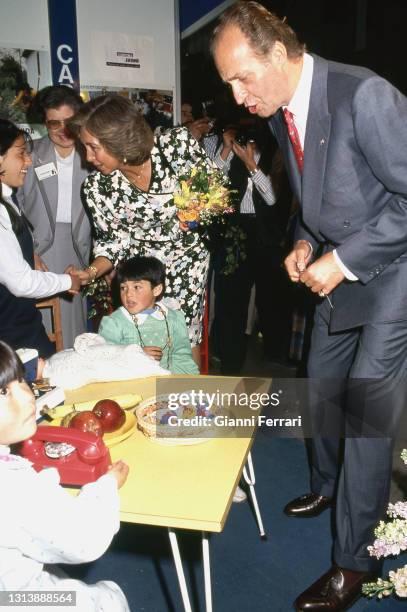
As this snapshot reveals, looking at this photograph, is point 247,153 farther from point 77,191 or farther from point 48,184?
point 48,184

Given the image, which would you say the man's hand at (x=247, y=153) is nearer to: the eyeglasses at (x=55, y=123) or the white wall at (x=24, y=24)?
the eyeglasses at (x=55, y=123)

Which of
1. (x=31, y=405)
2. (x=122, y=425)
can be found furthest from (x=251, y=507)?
(x=31, y=405)

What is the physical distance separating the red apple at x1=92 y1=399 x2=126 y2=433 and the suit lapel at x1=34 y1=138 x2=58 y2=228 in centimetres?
229

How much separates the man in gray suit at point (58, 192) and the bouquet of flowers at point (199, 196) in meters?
1.03

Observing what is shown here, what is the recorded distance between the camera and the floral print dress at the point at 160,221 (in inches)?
117

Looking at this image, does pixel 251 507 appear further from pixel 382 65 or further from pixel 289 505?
pixel 382 65

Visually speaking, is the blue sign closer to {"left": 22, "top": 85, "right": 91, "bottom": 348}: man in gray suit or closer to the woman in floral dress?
{"left": 22, "top": 85, "right": 91, "bottom": 348}: man in gray suit

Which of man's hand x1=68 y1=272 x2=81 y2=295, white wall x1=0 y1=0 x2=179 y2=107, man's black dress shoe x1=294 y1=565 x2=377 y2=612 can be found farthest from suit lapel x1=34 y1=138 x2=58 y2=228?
man's black dress shoe x1=294 y1=565 x2=377 y2=612

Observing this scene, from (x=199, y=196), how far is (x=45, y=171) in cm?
129

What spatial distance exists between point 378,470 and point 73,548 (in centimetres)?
118

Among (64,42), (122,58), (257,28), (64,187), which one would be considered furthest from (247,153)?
(257,28)

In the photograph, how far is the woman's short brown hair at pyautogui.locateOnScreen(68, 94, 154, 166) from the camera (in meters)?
2.68

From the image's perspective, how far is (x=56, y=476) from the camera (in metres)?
1.38

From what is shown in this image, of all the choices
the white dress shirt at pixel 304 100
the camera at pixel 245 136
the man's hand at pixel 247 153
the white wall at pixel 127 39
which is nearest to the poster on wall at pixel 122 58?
the white wall at pixel 127 39
